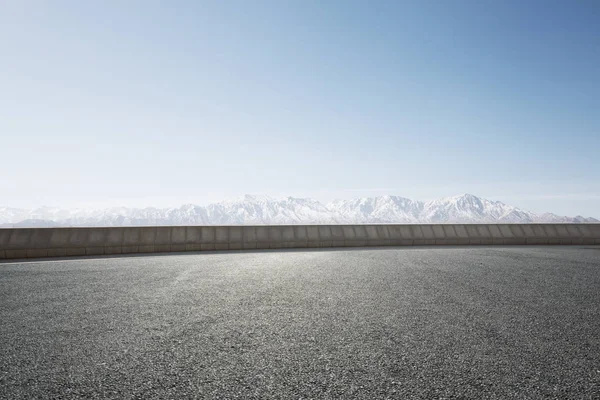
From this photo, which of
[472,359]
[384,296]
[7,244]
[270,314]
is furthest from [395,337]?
[7,244]

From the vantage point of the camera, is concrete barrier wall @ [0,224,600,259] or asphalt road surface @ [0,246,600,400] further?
concrete barrier wall @ [0,224,600,259]

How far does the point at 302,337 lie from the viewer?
393 cm

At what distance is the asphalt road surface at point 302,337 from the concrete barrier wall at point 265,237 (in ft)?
20.8

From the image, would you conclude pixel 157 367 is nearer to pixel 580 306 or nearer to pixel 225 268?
pixel 580 306

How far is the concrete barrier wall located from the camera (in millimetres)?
13531

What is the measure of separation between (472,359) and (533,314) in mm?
2127

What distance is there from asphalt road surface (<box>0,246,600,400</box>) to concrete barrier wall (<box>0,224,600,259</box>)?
6.35 m

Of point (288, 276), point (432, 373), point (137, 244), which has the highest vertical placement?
point (137, 244)

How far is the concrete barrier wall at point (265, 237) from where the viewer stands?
44.4 ft

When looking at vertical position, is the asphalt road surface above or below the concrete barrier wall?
below

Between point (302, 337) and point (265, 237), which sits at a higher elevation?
point (265, 237)

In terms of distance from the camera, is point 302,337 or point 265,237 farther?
point 265,237

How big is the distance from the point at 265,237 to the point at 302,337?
40.0 feet

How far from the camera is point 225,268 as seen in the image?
926 centimetres
